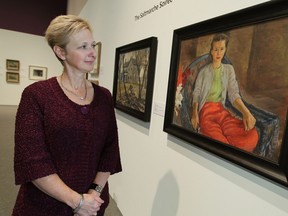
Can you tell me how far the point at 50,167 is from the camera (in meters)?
1.26

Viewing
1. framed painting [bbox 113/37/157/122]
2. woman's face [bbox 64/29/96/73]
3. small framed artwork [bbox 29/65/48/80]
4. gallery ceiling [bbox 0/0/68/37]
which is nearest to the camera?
woman's face [bbox 64/29/96/73]

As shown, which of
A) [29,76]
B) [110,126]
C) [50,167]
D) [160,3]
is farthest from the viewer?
[29,76]

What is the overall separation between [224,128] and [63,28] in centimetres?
101

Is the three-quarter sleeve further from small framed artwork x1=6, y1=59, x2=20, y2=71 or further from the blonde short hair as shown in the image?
small framed artwork x1=6, y1=59, x2=20, y2=71

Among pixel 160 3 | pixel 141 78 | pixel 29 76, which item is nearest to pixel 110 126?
pixel 141 78

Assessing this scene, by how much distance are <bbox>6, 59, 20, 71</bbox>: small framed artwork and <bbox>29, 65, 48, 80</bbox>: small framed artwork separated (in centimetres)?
41

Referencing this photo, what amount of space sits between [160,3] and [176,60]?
64 centimetres

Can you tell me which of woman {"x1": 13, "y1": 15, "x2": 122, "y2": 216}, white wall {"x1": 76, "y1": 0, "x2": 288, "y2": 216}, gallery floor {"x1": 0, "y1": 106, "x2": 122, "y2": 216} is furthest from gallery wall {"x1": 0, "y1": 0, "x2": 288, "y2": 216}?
gallery floor {"x1": 0, "y1": 106, "x2": 122, "y2": 216}

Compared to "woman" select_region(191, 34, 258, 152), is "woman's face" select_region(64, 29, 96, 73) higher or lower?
higher

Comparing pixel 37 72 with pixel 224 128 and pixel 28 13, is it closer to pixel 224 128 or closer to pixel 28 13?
pixel 28 13

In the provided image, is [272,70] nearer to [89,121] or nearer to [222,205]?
[222,205]

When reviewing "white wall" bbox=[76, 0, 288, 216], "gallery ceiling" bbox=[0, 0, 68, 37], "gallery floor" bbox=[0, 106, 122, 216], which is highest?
"gallery ceiling" bbox=[0, 0, 68, 37]

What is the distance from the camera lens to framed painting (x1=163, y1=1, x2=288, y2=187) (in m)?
1.08

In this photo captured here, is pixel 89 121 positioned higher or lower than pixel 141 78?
lower
